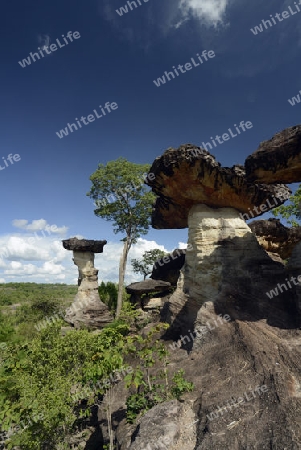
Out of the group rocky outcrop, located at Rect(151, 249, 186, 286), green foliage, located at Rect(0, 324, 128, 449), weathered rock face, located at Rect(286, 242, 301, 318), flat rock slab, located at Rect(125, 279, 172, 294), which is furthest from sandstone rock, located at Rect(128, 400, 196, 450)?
rocky outcrop, located at Rect(151, 249, 186, 286)

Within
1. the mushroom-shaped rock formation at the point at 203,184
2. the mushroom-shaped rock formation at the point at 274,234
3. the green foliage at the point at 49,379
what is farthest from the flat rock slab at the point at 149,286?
the green foliage at the point at 49,379

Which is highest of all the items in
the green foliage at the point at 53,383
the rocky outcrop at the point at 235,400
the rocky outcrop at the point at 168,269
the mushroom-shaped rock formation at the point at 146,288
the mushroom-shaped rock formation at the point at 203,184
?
Result: the mushroom-shaped rock formation at the point at 203,184

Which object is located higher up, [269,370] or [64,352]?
[64,352]

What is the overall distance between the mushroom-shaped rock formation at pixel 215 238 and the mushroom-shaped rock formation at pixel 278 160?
214 centimetres

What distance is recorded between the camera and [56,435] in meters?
5.43

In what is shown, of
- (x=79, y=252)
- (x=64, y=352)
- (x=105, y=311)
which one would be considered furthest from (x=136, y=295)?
(x=64, y=352)

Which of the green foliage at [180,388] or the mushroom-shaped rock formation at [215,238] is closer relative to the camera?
the green foliage at [180,388]

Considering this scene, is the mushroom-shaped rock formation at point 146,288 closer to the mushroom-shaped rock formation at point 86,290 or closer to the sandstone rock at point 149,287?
the sandstone rock at point 149,287

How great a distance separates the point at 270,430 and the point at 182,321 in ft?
23.4

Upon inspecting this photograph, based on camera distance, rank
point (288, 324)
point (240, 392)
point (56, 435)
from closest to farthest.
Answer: point (56, 435) → point (240, 392) → point (288, 324)

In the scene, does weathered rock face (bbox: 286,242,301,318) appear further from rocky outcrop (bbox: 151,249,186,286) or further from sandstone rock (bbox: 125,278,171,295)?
sandstone rock (bbox: 125,278,171,295)

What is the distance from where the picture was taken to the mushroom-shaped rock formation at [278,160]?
764 cm

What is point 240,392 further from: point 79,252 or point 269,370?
point 79,252

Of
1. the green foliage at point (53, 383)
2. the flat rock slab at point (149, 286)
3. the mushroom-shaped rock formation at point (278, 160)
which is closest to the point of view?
the green foliage at point (53, 383)
